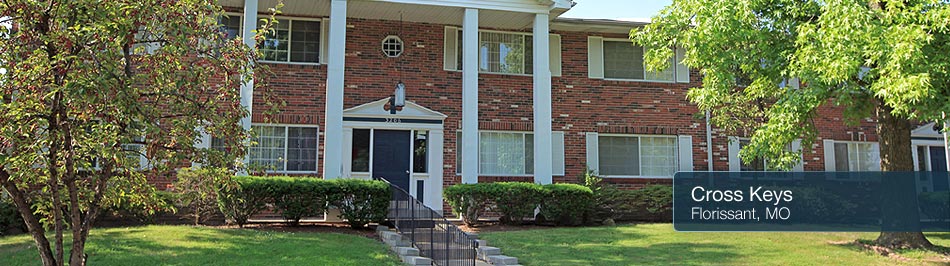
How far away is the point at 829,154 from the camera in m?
17.6

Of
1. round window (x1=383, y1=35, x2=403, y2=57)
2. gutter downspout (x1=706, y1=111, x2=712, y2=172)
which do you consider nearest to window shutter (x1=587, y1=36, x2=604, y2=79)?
gutter downspout (x1=706, y1=111, x2=712, y2=172)

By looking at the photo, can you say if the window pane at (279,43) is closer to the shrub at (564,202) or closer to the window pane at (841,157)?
the shrub at (564,202)

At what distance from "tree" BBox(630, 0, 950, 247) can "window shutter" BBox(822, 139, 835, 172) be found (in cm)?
673

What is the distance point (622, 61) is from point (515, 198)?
539 centimetres

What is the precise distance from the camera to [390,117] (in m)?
15.0

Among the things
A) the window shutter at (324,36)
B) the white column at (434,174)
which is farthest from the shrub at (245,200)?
the window shutter at (324,36)

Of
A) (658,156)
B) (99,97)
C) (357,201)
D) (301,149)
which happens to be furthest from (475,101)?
(99,97)

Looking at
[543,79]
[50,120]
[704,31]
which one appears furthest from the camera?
[543,79]

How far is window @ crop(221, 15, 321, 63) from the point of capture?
1512 centimetres

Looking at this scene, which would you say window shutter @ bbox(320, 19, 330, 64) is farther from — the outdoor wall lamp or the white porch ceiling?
the outdoor wall lamp

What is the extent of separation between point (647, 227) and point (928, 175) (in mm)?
9677

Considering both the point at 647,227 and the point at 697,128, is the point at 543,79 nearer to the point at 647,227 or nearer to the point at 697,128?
the point at 647,227

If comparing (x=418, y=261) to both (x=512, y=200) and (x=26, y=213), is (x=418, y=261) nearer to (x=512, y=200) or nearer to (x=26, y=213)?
(x=512, y=200)

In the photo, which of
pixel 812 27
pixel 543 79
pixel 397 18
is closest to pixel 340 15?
pixel 397 18
